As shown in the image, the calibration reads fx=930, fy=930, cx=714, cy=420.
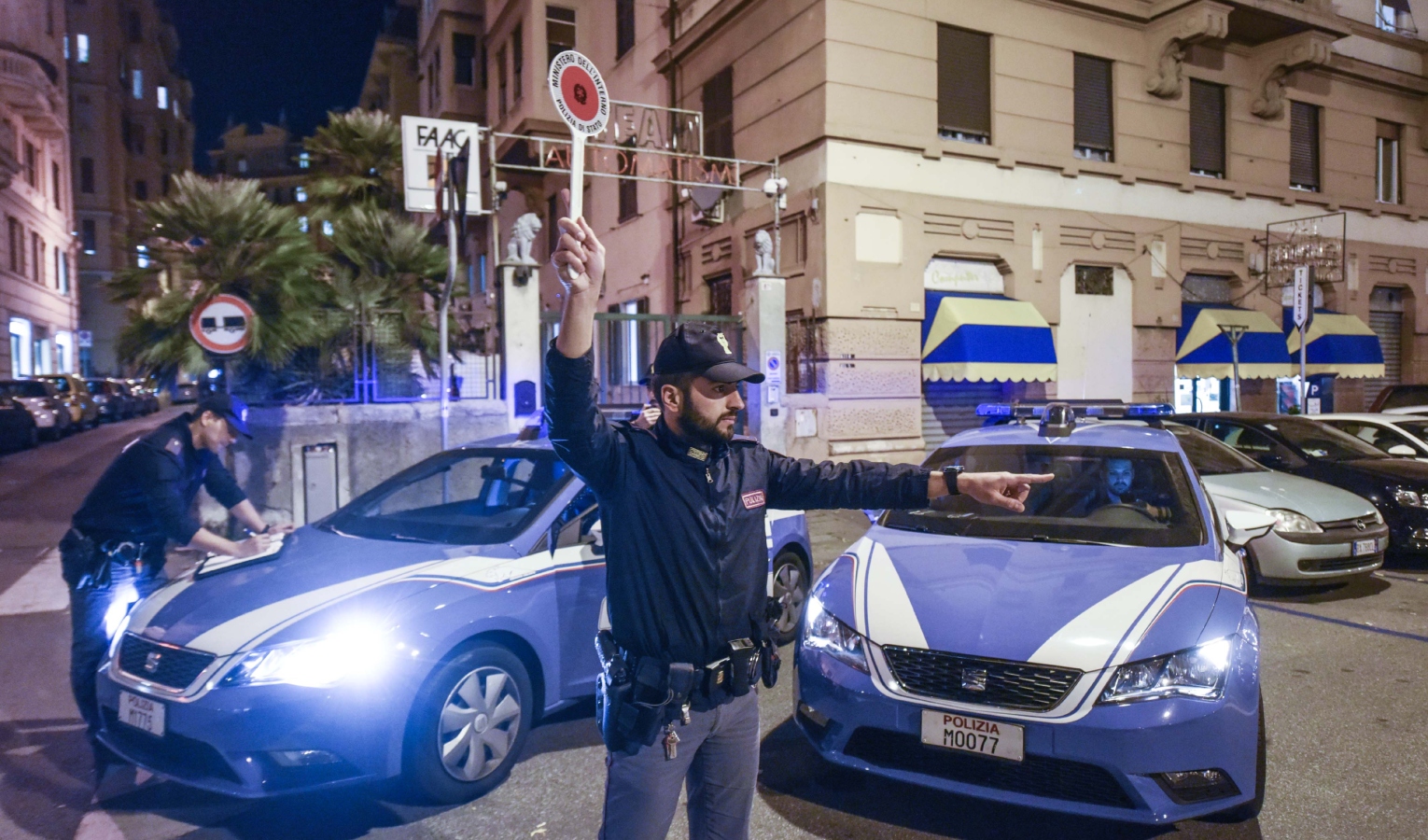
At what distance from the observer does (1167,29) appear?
16484 millimetres

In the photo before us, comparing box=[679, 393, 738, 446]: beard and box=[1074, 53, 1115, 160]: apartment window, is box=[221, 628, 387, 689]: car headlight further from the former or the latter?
box=[1074, 53, 1115, 160]: apartment window

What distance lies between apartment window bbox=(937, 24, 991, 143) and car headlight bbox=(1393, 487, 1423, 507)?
28.2ft

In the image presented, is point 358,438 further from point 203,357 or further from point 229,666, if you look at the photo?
point 229,666

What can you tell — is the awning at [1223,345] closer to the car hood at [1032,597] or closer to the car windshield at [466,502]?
the car hood at [1032,597]

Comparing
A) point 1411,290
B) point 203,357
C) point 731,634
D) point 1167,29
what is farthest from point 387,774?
point 1411,290

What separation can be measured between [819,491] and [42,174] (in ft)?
158

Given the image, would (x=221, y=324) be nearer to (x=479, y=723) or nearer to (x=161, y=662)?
(x=161, y=662)

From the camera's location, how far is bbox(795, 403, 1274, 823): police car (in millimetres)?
3246

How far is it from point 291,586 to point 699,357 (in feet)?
7.86

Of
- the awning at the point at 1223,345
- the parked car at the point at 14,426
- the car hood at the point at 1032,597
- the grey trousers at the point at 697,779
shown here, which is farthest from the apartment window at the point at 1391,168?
the parked car at the point at 14,426

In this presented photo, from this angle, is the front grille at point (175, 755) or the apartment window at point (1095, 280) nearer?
the front grille at point (175, 755)

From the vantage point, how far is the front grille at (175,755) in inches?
137

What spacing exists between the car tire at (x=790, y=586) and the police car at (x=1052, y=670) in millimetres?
1722

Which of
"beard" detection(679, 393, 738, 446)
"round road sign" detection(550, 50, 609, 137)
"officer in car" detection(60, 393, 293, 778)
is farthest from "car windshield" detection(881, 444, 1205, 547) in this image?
"officer in car" detection(60, 393, 293, 778)
